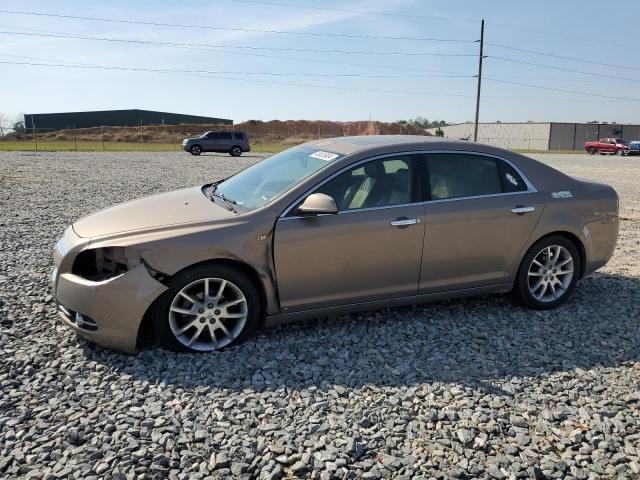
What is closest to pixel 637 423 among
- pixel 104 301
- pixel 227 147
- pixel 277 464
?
pixel 277 464

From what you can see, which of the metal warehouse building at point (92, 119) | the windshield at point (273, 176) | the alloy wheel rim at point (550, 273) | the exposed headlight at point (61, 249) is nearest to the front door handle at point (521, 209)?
the alloy wheel rim at point (550, 273)

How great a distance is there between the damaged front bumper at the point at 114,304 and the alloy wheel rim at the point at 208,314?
230mm

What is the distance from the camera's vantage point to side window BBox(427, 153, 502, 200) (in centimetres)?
464

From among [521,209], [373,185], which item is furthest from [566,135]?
[373,185]

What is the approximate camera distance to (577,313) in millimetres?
5004

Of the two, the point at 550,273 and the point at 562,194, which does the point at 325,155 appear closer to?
the point at 562,194

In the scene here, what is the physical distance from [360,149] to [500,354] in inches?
78.8

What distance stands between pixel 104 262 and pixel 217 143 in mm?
30735

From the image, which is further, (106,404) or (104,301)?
(104,301)

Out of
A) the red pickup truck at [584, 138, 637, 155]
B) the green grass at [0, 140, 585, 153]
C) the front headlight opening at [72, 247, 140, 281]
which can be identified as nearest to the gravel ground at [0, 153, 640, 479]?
the front headlight opening at [72, 247, 140, 281]

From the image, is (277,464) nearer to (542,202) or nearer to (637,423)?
(637,423)

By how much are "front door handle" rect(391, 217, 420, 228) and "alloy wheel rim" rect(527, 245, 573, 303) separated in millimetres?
1352

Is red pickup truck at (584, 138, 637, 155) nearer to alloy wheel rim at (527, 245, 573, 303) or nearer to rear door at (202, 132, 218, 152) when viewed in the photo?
rear door at (202, 132, 218, 152)

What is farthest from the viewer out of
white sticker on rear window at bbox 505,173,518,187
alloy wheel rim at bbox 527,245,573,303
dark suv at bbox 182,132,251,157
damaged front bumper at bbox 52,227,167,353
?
dark suv at bbox 182,132,251,157
